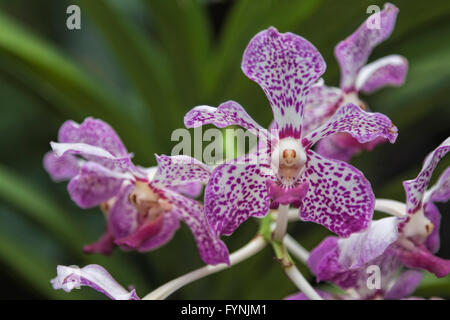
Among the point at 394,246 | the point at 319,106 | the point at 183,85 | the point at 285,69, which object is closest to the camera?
the point at 285,69

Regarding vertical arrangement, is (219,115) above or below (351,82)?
below

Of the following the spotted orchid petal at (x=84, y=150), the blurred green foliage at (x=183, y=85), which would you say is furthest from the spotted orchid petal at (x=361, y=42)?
the spotted orchid petal at (x=84, y=150)

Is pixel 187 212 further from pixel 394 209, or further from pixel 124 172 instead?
pixel 394 209

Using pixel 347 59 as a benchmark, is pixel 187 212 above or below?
below

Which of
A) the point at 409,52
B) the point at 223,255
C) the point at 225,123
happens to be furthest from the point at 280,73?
the point at 409,52

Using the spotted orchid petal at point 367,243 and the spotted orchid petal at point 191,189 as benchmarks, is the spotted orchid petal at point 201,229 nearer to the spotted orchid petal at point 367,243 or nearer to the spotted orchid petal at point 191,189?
the spotted orchid petal at point 191,189

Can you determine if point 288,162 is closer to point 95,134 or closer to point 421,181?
point 421,181

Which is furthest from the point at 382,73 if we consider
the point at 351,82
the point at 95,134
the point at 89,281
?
the point at 89,281
